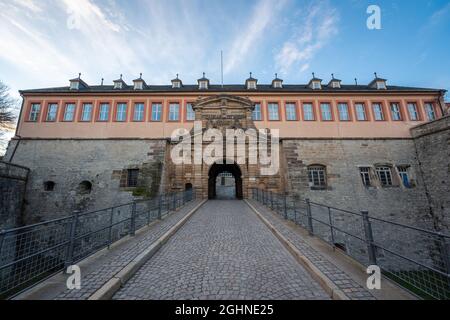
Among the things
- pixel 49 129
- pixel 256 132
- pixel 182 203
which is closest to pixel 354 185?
pixel 256 132

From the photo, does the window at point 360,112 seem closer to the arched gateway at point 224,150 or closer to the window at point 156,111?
the arched gateway at point 224,150

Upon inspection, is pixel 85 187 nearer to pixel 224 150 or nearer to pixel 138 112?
pixel 138 112

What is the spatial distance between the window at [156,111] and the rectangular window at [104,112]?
15.6 feet

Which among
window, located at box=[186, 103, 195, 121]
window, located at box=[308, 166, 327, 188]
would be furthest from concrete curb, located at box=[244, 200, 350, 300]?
window, located at box=[186, 103, 195, 121]

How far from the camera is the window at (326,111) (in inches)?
817

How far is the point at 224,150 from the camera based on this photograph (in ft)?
59.7

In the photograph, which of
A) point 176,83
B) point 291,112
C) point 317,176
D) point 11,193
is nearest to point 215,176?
point 317,176

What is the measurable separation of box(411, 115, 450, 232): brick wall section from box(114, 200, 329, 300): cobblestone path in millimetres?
18308

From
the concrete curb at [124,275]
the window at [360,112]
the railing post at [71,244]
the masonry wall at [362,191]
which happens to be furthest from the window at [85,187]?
the window at [360,112]

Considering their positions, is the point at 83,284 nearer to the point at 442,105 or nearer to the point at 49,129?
the point at 49,129

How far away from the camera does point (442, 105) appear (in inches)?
825

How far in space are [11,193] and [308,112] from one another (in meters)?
27.0

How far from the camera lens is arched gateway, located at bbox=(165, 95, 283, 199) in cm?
1767
